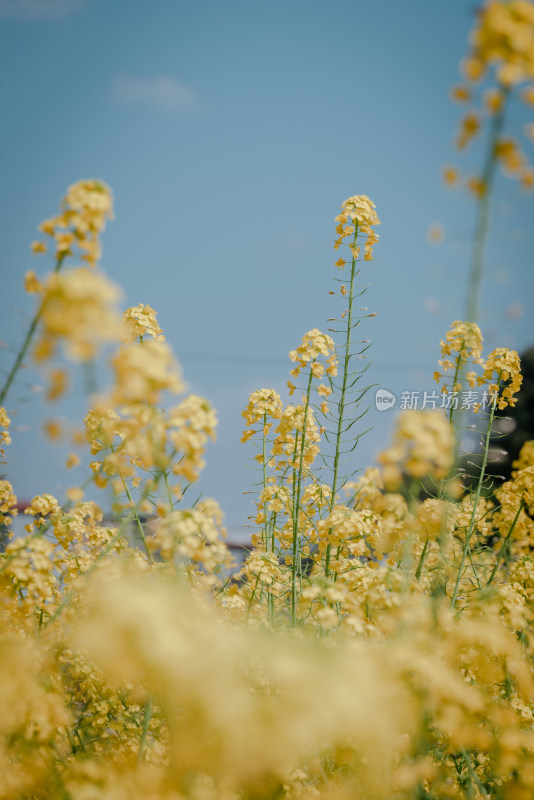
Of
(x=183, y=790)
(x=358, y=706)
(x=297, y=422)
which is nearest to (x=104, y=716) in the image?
(x=183, y=790)

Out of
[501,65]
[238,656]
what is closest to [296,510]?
[238,656]

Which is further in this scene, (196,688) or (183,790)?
(183,790)

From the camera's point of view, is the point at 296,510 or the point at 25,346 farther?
the point at 296,510

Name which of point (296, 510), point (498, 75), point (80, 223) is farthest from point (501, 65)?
point (296, 510)

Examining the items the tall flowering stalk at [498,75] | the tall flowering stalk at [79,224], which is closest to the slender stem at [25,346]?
the tall flowering stalk at [79,224]

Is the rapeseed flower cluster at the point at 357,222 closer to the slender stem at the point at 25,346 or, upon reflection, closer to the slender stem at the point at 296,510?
the slender stem at the point at 296,510

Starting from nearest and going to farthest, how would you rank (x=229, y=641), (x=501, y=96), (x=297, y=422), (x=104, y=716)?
(x=229, y=641) < (x=501, y=96) < (x=104, y=716) < (x=297, y=422)

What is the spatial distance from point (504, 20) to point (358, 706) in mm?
1718

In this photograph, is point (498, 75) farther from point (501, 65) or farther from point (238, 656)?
point (238, 656)

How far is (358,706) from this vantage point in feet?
3.14

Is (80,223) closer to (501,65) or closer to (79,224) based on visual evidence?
(79,224)

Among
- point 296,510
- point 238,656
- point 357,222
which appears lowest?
point 238,656

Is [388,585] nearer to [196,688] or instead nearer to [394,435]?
[394,435]

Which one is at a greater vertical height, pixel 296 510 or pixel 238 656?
pixel 296 510
